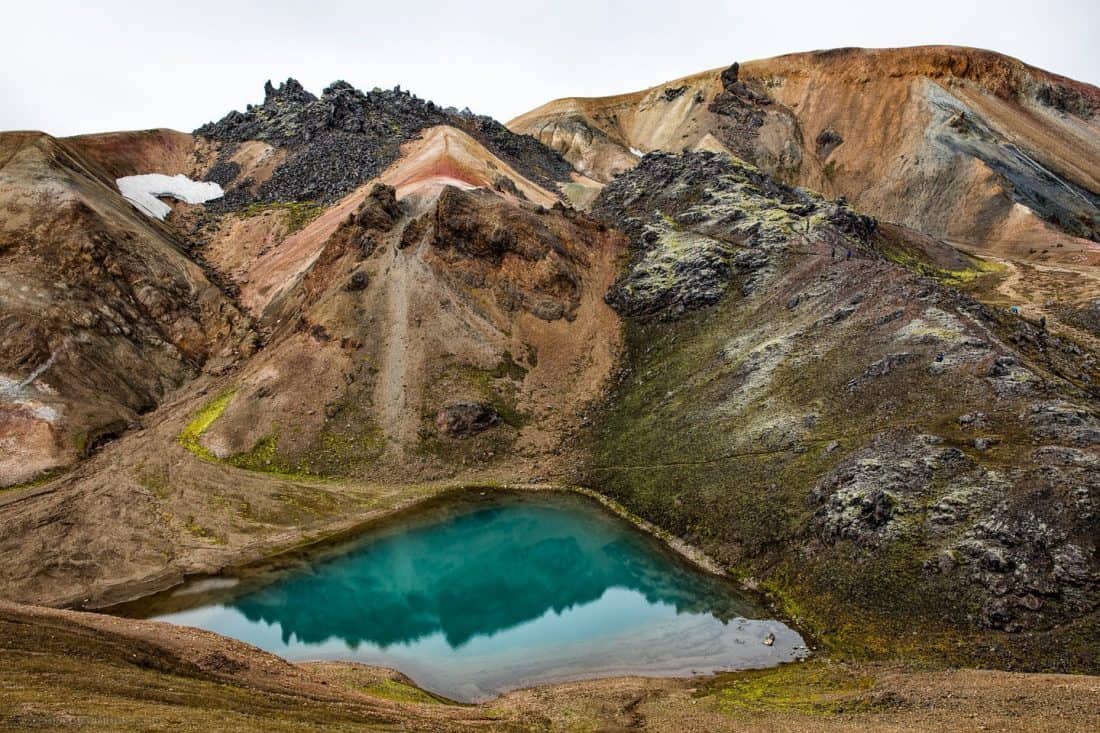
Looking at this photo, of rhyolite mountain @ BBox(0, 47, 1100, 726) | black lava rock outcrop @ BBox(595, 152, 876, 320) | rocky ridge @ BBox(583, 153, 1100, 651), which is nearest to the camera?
rocky ridge @ BBox(583, 153, 1100, 651)

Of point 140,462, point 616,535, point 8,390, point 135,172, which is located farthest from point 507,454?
point 135,172

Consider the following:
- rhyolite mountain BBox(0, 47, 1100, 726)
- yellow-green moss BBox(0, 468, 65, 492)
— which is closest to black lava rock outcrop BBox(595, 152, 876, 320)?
rhyolite mountain BBox(0, 47, 1100, 726)

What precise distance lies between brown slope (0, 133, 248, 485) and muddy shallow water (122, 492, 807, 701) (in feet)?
81.1

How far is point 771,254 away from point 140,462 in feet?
206

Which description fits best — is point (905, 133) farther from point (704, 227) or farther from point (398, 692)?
point (398, 692)

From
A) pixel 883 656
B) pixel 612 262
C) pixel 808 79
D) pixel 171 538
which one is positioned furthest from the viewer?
pixel 808 79

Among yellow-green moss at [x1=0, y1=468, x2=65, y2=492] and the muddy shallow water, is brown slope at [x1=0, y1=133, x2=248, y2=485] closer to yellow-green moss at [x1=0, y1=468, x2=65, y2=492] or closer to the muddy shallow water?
yellow-green moss at [x1=0, y1=468, x2=65, y2=492]

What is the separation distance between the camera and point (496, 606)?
42844mm

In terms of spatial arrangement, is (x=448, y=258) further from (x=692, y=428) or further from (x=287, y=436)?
(x=692, y=428)

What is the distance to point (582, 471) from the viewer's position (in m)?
58.4

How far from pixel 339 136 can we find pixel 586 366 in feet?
222

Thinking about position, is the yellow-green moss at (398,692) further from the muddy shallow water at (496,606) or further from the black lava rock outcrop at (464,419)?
the black lava rock outcrop at (464,419)

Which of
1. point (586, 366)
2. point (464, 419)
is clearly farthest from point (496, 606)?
point (586, 366)

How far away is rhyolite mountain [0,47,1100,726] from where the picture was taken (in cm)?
3775
